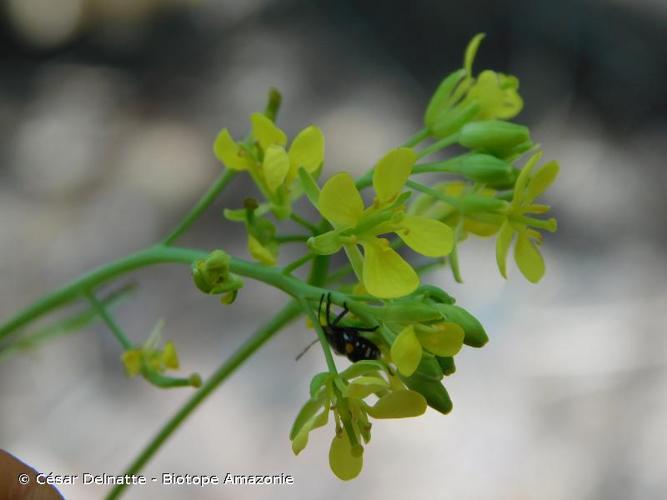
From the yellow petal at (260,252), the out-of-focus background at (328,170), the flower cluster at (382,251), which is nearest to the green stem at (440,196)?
the flower cluster at (382,251)

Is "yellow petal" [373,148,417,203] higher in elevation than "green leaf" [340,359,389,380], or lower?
higher

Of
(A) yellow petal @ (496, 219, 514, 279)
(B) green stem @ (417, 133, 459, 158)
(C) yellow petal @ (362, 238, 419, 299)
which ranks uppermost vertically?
(B) green stem @ (417, 133, 459, 158)

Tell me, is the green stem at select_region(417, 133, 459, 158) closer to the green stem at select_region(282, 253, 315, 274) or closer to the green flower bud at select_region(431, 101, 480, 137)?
the green flower bud at select_region(431, 101, 480, 137)

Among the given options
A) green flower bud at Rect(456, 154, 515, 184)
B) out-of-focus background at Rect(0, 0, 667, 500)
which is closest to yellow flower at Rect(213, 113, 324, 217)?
green flower bud at Rect(456, 154, 515, 184)

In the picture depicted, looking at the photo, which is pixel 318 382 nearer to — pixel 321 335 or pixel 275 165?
pixel 321 335

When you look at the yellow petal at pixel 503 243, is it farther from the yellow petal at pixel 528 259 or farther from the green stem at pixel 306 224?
the green stem at pixel 306 224

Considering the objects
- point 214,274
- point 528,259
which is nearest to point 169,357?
point 214,274

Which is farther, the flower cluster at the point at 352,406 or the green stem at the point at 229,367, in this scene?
the green stem at the point at 229,367

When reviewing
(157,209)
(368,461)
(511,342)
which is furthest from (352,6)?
(368,461)
